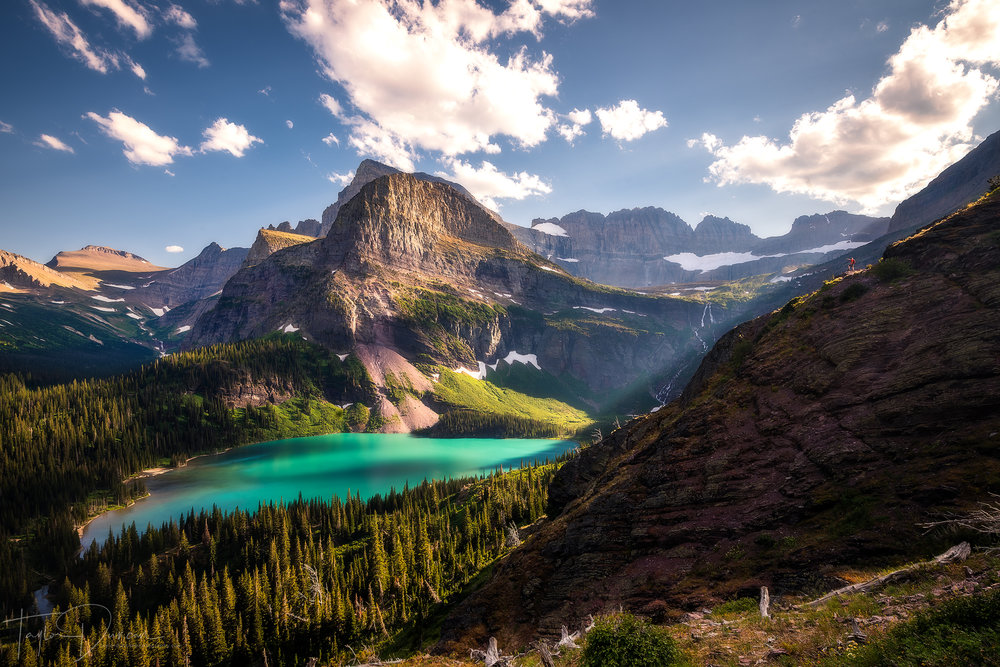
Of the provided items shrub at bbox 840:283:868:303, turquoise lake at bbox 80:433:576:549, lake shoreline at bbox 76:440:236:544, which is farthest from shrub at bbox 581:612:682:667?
lake shoreline at bbox 76:440:236:544

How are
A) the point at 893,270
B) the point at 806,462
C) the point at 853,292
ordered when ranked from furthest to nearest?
1. the point at 853,292
2. the point at 893,270
3. the point at 806,462

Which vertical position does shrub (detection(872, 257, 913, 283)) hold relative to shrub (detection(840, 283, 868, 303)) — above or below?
above

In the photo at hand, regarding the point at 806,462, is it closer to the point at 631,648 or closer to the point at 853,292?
the point at 853,292

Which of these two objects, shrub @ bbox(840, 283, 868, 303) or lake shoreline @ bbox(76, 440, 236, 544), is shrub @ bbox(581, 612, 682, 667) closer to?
shrub @ bbox(840, 283, 868, 303)

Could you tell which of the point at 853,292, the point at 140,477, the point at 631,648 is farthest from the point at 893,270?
the point at 140,477

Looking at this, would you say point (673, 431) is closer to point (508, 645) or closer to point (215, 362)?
point (508, 645)
